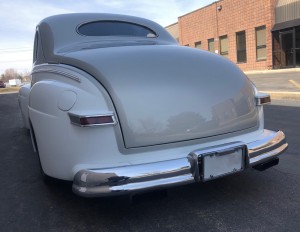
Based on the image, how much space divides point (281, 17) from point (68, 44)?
69.7 ft

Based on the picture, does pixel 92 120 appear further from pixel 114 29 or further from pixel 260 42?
pixel 260 42

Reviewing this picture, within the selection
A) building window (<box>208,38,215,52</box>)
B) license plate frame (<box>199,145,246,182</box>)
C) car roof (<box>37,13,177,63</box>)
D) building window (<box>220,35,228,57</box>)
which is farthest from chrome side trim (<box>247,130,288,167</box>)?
building window (<box>208,38,215,52</box>)

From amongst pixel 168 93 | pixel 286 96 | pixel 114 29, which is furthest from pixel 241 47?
pixel 168 93

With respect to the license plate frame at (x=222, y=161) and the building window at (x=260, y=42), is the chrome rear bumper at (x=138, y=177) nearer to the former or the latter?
the license plate frame at (x=222, y=161)

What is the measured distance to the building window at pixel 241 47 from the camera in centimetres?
2513

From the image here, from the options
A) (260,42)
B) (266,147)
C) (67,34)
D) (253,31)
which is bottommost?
(266,147)

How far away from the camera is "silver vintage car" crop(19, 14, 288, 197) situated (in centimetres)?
243

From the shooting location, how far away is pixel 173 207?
9.70ft

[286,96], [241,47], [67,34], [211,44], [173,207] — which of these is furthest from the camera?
[211,44]

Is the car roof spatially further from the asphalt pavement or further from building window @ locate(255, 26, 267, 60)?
building window @ locate(255, 26, 267, 60)

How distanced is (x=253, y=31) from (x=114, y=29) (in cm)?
2158

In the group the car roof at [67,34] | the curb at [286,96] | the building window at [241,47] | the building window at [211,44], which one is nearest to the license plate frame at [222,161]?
the car roof at [67,34]

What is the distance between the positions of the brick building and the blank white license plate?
803 inches

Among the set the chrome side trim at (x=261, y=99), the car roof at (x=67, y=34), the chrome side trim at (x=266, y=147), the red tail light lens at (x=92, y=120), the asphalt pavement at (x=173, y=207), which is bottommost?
the asphalt pavement at (x=173, y=207)
